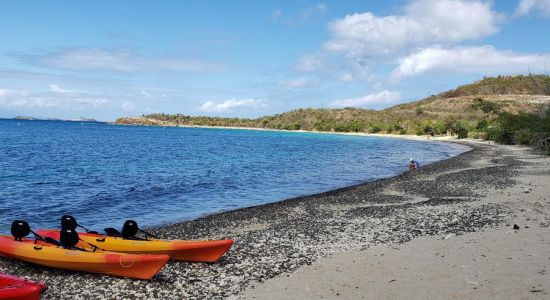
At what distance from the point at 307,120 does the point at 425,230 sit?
524 feet

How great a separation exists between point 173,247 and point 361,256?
15.7 feet

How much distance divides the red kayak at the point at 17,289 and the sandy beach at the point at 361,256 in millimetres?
1012

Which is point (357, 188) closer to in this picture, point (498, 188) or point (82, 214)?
point (498, 188)

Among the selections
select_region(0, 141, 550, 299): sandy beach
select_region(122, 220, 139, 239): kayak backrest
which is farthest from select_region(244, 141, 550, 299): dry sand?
select_region(122, 220, 139, 239): kayak backrest

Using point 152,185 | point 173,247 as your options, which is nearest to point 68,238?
point 173,247

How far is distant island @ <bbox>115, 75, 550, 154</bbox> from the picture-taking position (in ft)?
167

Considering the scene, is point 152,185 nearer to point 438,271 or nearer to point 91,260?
point 91,260

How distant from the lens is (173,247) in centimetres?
1139

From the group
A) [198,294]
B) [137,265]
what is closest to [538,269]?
[198,294]

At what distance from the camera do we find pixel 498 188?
22.3 meters

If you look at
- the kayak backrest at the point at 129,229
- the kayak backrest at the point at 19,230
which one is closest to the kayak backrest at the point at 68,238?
the kayak backrest at the point at 129,229

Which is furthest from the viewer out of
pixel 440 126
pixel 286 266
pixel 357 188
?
pixel 440 126

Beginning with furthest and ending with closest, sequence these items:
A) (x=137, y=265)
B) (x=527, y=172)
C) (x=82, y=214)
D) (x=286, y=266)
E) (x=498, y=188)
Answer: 1. (x=527, y=172)
2. (x=498, y=188)
3. (x=82, y=214)
4. (x=286, y=266)
5. (x=137, y=265)

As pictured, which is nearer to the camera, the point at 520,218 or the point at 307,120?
the point at 520,218
